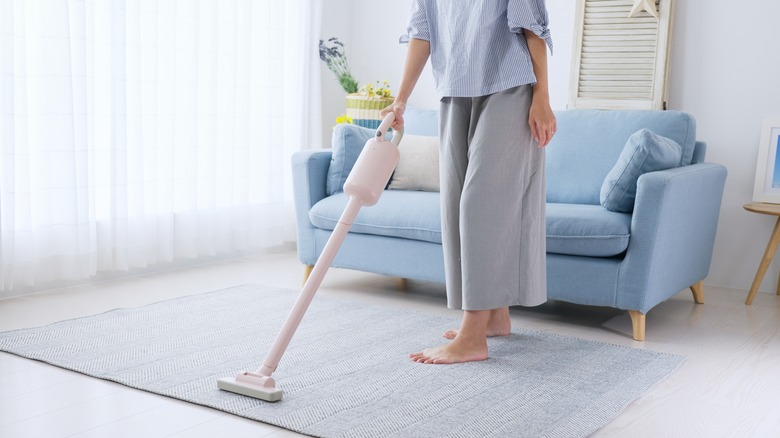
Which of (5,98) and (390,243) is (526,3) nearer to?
(390,243)

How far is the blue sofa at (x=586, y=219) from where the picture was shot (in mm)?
2883

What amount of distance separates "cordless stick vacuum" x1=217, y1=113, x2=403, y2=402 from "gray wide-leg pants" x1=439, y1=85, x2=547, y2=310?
37 cm

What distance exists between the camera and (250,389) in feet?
6.86

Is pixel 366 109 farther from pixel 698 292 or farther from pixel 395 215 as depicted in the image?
pixel 698 292

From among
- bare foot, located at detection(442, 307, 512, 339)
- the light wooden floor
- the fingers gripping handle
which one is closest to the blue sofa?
the light wooden floor

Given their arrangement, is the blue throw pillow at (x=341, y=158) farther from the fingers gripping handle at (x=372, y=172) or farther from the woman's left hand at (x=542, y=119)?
the fingers gripping handle at (x=372, y=172)

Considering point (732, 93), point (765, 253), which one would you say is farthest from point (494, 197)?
point (732, 93)

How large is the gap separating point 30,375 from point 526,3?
5.48 ft

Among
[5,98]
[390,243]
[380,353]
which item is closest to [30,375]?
[380,353]

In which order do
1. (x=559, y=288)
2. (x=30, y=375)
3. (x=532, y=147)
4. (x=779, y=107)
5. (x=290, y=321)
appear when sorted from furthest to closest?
(x=779, y=107)
(x=559, y=288)
(x=532, y=147)
(x=30, y=375)
(x=290, y=321)

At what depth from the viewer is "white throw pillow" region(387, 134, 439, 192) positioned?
3.63 meters

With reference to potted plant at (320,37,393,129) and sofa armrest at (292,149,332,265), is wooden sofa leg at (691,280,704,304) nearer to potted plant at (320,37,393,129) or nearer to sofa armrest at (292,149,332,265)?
sofa armrest at (292,149,332,265)

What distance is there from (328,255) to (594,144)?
71.4 inches

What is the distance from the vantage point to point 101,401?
6.77 feet
